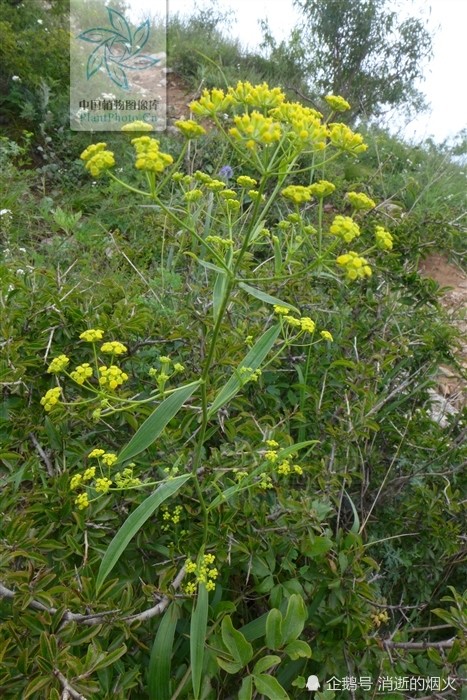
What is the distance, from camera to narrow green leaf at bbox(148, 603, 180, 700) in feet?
3.58

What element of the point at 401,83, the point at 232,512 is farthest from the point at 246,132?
the point at 401,83

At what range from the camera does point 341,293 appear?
195 cm

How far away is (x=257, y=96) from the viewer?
1.07 metres

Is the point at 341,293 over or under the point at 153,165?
under

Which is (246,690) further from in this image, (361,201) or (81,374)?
(361,201)

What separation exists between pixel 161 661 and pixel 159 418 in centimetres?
48

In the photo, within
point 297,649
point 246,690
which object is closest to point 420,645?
point 297,649

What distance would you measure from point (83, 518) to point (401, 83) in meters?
8.34

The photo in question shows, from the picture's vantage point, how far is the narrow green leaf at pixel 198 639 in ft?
3.43

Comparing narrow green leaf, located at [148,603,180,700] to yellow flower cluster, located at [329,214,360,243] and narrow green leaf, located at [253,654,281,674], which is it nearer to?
narrow green leaf, located at [253,654,281,674]

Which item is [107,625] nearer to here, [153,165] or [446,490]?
[153,165]

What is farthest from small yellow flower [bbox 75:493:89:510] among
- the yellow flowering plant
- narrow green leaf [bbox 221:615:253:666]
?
narrow green leaf [bbox 221:615:253:666]
